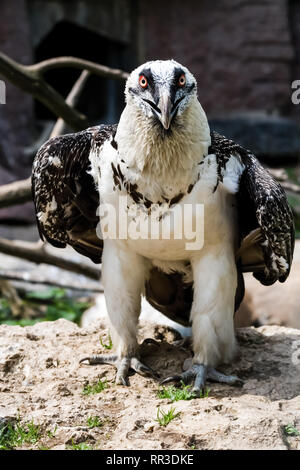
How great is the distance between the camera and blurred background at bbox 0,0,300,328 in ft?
37.2

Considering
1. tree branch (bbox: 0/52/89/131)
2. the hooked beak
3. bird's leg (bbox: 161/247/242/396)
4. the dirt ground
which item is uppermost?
tree branch (bbox: 0/52/89/131)

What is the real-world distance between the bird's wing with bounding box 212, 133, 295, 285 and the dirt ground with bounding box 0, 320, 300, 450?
629 millimetres

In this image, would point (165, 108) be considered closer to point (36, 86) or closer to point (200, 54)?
point (36, 86)

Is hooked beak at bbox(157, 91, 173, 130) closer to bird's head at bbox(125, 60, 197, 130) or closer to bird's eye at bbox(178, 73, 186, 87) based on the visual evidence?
bird's head at bbox(125, 60, 197, 130)

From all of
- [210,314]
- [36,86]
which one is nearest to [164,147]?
[210,314]

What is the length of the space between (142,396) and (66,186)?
1.34 m

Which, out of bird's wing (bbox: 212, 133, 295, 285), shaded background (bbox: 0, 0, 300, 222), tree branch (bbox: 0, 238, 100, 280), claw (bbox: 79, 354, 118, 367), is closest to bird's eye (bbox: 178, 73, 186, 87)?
bird's wing (bbox: 212, 133, 295, 285)

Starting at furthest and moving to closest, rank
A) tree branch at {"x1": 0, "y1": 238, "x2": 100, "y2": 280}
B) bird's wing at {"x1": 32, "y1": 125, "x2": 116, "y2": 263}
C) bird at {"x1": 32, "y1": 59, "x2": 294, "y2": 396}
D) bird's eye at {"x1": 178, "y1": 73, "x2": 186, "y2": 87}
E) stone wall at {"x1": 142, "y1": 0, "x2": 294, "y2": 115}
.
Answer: stone wall at {"x1": 142, "y1": 0, "x2": 294, "y2": 115}
tree branch at {"x1": 0, "y1": 238, "x2": 100, "y2": 280}
bird's wing at {"x1": 32, "y1": 125, "x2": 116, "y2": 263}
bird at {"x1": 32, "y1": 59, "x2": 294, "y2": 396}
bird's eye at {"x1": 178, "y1": 73, "x2": 186, "y2": 87}

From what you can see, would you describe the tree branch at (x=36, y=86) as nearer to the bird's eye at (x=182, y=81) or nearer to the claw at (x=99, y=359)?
the bird's eye at (x=182, y=81)

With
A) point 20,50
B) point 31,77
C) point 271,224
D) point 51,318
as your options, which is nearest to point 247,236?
point 271,224

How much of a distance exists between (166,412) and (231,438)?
45 centimetres

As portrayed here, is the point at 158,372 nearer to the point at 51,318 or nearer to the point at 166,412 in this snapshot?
the point at 166,412
